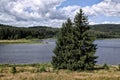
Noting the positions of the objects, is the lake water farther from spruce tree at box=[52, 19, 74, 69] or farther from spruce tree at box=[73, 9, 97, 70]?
spruce tree at box=[73, 9, 97, 70]

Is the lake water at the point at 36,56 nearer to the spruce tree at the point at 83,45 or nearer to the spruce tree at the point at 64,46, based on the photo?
the spruce tree at the point at 64,46

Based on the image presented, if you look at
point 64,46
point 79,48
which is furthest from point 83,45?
point 64,46

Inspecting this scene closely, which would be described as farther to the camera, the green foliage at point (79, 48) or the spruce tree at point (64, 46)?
the spruce tree at point (64, 46)

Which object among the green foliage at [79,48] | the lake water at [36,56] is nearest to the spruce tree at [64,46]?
the green foliage at [79,48]

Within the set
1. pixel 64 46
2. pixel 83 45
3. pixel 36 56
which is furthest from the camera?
pixel 36 56

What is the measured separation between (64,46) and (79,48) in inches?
122

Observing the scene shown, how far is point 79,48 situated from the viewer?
4209 centimetres

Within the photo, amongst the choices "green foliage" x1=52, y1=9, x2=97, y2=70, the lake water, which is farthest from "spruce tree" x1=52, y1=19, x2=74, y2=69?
the lake water

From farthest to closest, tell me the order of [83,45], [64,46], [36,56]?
[36,56]
[64,46]
[83,45]

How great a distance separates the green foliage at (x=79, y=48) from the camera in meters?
41.5

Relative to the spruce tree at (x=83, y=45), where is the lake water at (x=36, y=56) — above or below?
below

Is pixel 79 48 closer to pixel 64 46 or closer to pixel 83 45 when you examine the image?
pixel 83 45

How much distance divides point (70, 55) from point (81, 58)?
198cm

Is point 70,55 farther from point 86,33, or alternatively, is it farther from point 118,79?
point 118,79
